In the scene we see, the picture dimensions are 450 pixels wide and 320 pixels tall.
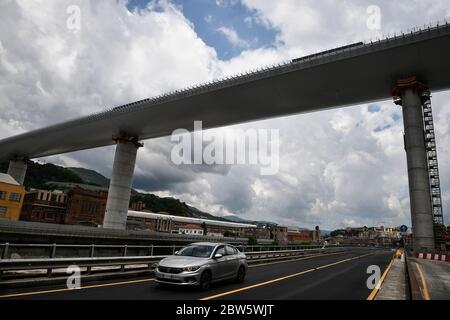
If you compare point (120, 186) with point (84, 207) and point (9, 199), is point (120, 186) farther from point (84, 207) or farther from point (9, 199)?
point (84, 207)

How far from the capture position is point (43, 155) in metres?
92.1

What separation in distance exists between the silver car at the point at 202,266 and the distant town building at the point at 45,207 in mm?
98444

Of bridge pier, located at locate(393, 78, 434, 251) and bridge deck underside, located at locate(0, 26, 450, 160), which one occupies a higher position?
bridge deck underside, located at locate(0, 26, 450, 160)

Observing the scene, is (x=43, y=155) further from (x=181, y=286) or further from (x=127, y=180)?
(x=181, y=286)

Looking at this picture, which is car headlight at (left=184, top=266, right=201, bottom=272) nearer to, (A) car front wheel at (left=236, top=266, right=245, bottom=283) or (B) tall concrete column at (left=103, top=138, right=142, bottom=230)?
(A) car front wheel at (left=236, top=266, right=245, bottom=283)

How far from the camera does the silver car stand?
927cm

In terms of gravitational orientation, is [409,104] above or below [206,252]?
above

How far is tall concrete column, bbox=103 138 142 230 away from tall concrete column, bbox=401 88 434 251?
42.3 meters

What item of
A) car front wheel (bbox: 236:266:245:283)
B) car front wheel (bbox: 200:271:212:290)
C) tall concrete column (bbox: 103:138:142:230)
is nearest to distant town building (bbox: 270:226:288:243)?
tall concrete column (bbox: 103:138:142:230)

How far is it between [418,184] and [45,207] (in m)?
Result: 94.9

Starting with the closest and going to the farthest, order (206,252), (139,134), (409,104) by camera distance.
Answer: (206,252), (409,104), (139,134)
